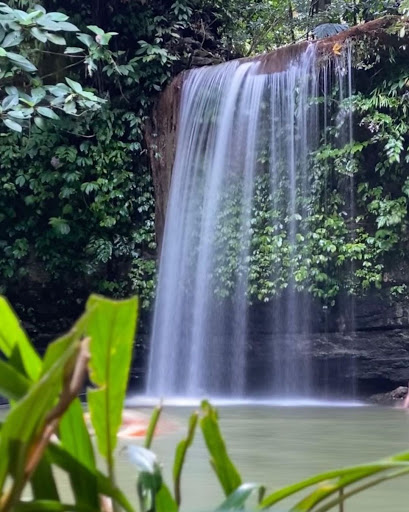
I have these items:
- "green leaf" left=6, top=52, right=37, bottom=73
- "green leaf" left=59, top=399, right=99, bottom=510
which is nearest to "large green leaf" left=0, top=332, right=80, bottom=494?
"green leaf" left=59, top=399, right=99, bottom=510

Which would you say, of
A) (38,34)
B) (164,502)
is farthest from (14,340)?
(38,34)

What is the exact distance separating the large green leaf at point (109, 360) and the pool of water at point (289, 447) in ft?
1.67

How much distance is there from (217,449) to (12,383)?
319 mm

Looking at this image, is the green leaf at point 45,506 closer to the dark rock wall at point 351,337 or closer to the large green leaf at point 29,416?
the large green leaf at point 29,416

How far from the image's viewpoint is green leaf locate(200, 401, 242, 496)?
3.50ft

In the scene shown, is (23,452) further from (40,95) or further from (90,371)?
(40,95)

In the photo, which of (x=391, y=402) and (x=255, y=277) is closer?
(x=391, y=402)

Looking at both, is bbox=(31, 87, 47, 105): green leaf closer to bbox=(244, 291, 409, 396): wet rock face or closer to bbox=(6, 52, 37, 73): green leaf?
bbox=(6, 52, 37, 73): green leaf

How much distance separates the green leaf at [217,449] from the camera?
1065 millimetres

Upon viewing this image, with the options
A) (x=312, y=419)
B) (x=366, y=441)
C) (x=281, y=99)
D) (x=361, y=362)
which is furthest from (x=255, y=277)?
(x=366, y=441)

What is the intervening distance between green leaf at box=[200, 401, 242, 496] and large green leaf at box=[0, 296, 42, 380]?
23cm

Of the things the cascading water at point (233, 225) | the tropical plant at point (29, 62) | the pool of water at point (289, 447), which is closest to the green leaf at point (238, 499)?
the pool of water at point (289, 447)

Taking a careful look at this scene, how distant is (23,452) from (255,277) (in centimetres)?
814

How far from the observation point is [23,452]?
34.1 inches
